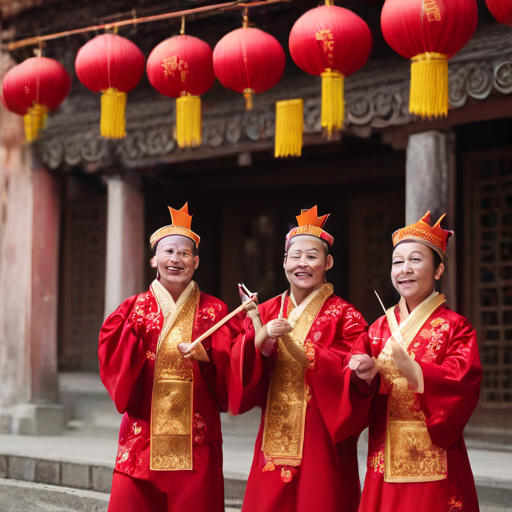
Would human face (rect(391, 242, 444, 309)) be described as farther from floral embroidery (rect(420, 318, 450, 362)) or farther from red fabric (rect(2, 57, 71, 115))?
red fabric (rect(2, 57, 71, 115))

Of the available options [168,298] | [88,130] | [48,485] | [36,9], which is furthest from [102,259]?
[168,298]

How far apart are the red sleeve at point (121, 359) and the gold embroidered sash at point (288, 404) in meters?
0.68

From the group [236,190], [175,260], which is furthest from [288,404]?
[236,190]

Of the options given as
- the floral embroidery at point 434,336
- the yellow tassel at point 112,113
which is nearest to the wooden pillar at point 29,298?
the yellow tassel at point 112,113

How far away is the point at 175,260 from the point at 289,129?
202 centimetres

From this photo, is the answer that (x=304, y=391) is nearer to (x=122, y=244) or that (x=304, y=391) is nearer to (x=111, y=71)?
(x=111, y=71)

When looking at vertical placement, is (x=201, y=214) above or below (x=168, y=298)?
above

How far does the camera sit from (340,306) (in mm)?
4141

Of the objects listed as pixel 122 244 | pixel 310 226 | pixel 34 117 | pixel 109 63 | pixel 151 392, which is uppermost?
pixel 109 63

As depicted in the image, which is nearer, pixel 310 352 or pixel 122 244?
pixel 310 352

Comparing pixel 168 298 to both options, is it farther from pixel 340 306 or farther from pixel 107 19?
pixel 107 19

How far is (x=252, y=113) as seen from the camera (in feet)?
23.7

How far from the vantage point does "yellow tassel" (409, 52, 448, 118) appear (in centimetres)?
507

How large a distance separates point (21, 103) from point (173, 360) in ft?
11.3
